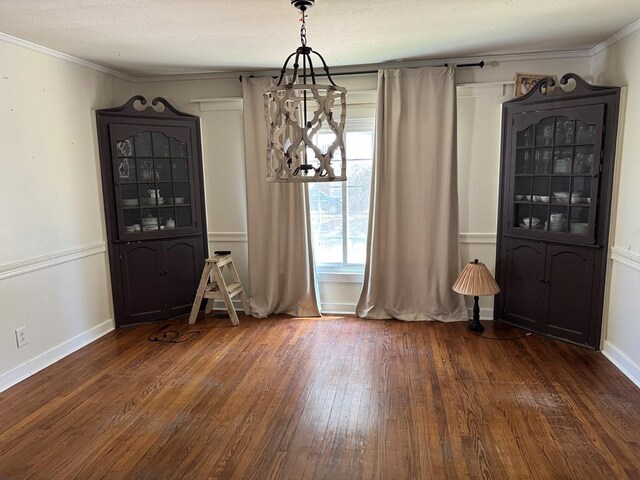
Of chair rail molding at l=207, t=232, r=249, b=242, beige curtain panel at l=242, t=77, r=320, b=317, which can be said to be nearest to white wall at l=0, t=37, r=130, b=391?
chair rail molding at l=207, t=232, r=249, b=242

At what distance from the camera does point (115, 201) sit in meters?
4.01

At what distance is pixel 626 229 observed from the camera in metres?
3.10

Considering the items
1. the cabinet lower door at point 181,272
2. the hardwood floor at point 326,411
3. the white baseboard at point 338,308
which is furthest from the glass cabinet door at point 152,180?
the white baseboard at point 338,308

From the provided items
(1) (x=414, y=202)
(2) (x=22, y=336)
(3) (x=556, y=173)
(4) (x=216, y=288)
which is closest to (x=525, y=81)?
(3) (x=556, y=173)

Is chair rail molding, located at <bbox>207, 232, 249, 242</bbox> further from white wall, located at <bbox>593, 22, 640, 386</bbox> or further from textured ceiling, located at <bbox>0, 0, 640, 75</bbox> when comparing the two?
white wall, located at <bbox>593, 22, 640, 386</bbox>

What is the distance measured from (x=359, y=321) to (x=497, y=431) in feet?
6.37

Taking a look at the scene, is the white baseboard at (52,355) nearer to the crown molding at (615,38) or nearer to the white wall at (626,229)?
the white wall at (626,229)

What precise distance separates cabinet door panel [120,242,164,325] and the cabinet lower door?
0.08m

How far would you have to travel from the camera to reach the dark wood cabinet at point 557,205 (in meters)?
3.28

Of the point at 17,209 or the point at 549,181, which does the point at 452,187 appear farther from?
the point at 17,209

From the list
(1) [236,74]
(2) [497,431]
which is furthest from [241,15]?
(2) [497,431]

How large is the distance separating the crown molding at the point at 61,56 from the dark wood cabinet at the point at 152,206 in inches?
12.4

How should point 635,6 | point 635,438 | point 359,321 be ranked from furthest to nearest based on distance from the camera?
point 359,321
point 635,6
point 635,438

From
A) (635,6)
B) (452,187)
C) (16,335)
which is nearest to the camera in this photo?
(635,6)
